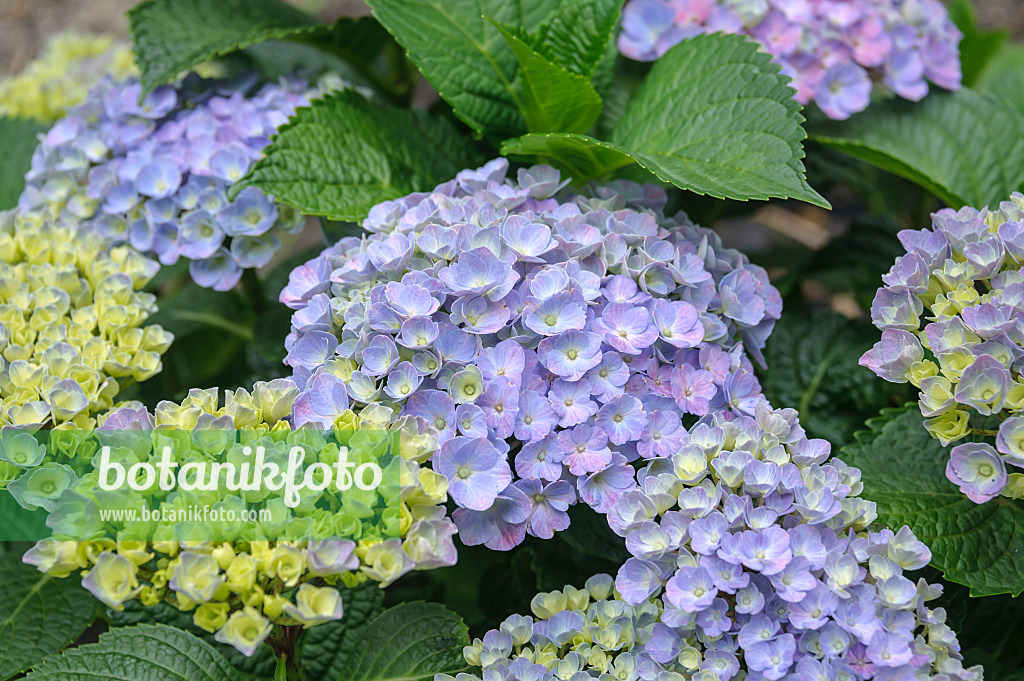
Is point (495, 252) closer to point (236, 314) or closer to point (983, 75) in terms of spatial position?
point (236, 314)

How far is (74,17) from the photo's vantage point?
11.5ft

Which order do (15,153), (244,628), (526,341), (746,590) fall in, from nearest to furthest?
1. (244,628)
2. (746,590)
3. (526,341)
4. (15,153)

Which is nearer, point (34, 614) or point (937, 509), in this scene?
point (937, 509)

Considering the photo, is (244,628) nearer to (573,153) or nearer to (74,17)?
(573,153)

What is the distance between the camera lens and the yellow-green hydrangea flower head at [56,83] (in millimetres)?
2072

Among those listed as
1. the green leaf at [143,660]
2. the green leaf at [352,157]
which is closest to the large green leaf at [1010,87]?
the green leaf at [352,157]

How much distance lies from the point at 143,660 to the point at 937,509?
1.11m

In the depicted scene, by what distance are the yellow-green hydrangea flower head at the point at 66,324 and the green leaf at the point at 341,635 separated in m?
0.45

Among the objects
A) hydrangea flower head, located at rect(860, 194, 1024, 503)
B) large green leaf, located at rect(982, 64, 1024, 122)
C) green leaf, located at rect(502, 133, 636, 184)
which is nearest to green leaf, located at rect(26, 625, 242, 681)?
green leaf, located at rect(502, 133, 636, 184)

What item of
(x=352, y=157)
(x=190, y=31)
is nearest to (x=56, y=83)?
(x=190, y=31)

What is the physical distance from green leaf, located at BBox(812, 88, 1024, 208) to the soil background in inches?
70.2

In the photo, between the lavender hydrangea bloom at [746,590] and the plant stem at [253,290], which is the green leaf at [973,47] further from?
the plant stem at [253,290]

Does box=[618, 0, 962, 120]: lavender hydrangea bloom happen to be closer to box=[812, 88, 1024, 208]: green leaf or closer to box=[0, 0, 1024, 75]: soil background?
box=[812, 88, 1024, 208]: green leaf

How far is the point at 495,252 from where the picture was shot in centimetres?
120
